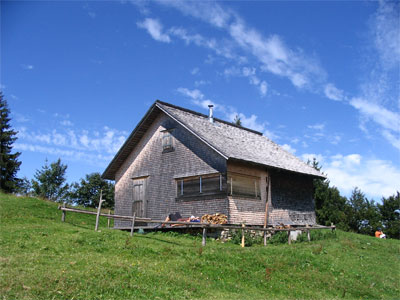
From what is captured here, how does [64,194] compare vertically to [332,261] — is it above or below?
above

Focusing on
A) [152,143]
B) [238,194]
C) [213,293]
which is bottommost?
[213,293]

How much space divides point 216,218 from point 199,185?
2448mm

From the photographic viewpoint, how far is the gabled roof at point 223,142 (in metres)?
22.3

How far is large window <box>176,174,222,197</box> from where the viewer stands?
2167cm

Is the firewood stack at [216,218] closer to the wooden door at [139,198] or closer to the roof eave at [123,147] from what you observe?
the wooden door at [139,198]

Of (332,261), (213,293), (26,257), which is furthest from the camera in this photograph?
(332,261)

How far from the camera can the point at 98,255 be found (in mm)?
12828

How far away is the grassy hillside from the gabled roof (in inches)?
249

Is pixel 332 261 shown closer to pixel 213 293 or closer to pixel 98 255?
pixel 213 293

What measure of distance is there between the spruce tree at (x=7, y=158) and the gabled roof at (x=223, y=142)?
64.9 ft

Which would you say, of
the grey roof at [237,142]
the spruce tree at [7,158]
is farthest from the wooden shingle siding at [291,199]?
the spruce tree at [7,158]

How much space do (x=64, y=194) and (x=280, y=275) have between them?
45403 mm

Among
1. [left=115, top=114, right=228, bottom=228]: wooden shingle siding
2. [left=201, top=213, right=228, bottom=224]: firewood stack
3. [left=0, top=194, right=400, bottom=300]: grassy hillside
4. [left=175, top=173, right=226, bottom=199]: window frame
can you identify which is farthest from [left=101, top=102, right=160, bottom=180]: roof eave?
[left=0, top=194, right=400, bottom=300]: grassy hillside

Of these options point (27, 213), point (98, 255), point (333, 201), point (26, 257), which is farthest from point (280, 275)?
point (333, 201)
